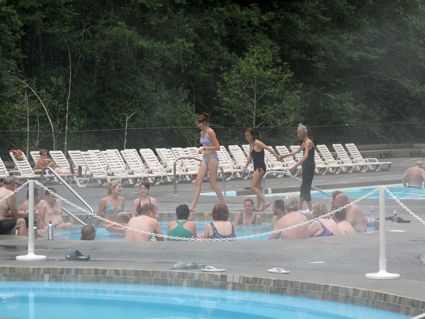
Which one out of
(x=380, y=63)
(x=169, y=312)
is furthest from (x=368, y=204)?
(x=380, y=63)

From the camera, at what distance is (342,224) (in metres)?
10.2

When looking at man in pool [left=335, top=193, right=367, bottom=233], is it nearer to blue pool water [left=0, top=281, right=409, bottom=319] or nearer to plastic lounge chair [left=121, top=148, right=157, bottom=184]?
blue pool water [left=0, top=281, right=409, bottom=319]

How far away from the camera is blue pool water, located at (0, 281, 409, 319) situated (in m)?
6.40

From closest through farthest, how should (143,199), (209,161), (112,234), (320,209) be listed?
(320,209), (143,199), (112,234), (209,161)

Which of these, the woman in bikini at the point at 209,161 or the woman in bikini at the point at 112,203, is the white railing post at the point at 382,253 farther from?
the woman in bikini at the point at 112,203

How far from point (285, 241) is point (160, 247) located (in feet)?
5.43

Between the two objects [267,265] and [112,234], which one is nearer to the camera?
[267,265]

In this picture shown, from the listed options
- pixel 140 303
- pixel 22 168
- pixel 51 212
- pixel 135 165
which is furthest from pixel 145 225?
pixel 22 168

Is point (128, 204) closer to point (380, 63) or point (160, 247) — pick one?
point (160, 247)

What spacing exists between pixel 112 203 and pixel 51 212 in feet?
3.49

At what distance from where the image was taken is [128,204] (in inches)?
598

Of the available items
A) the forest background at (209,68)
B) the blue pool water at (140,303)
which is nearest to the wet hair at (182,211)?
the blue pool water at (140,303)

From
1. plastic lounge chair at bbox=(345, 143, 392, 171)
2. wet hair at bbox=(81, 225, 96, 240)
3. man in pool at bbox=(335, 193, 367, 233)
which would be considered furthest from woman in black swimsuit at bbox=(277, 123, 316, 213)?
plastic lounge chair at bbox=(345, 143, 392, 171)

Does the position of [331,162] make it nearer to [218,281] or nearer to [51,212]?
[51,212]
